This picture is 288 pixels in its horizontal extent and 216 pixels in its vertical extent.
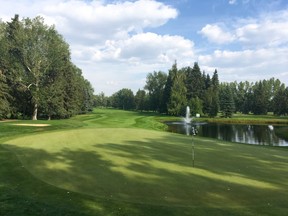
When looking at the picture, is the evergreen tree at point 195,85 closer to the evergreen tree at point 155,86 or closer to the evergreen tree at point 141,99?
the evergreen tree at point 155,86

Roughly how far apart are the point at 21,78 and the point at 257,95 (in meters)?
106

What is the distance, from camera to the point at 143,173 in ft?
40.5

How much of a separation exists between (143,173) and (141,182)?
1200 millimetres

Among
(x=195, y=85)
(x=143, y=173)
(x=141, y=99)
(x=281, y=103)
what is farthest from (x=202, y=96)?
(x=143, y=173)

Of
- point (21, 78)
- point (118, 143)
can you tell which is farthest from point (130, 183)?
point (21, 78)

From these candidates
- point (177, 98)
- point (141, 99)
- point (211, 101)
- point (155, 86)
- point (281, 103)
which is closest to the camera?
point (177, 98)

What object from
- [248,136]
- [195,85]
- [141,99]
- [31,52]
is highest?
[31,52]

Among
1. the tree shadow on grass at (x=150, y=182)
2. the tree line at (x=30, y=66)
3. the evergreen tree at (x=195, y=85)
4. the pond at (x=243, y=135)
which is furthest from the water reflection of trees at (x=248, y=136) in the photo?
the evergreen tree at (x=195, y=85)

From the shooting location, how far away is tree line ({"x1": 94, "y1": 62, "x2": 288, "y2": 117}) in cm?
10450

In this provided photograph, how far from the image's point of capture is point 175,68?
114 m

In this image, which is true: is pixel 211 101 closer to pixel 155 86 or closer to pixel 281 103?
pixel 281 103

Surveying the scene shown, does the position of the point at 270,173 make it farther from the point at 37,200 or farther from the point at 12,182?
the point at 12,182

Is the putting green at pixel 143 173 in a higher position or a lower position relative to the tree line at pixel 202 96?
lower

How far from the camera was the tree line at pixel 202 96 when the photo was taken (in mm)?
104500
